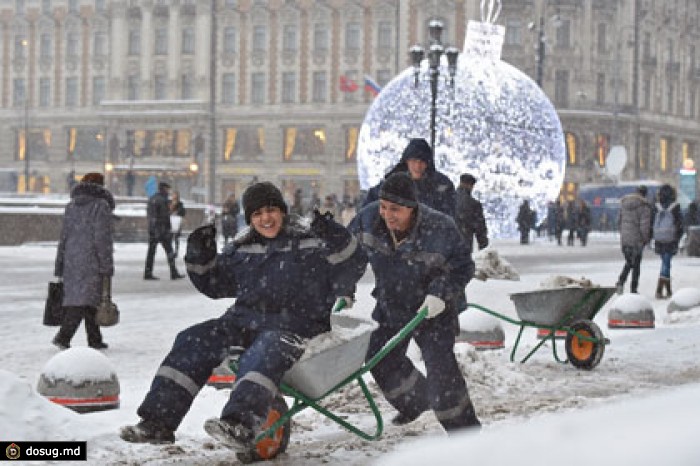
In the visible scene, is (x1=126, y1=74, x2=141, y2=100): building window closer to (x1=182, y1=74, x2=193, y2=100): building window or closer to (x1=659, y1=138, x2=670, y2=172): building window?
(x1=182, y1=74, x2=193, y2=100): building window

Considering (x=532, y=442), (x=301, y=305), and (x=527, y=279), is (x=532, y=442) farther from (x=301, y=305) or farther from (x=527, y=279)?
(x=527, y=279)

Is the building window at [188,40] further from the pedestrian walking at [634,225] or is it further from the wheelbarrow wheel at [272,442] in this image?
the wheelbarrow wheel at [272,442]

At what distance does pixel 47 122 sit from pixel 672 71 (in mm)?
35339

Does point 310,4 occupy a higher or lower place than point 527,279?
higher

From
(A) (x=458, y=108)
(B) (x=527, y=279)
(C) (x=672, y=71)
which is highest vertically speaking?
(C) (x=672, y=71)

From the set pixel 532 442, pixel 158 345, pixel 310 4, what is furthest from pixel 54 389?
pixel 310 4

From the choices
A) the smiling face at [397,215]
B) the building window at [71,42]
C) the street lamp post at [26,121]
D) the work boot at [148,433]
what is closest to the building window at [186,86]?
the building window at [71,42]

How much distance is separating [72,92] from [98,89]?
6.28ft

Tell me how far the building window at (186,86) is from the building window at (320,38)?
715 cm

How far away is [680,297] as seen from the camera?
1384 centimetres

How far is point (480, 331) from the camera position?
10.3 meters

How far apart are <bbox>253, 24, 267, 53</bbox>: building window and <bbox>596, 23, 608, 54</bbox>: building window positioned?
17482 mm

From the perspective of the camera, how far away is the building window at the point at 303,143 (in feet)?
208

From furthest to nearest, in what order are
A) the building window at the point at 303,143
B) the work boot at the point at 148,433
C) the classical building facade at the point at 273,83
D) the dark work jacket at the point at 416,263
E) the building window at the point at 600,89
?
the building window at the point at 303,143
the building window at the point at 600,89
the classical building facade at the point at 273,83
the dark work jacket at the point at 416,263
the work boot at the point at 148,433
